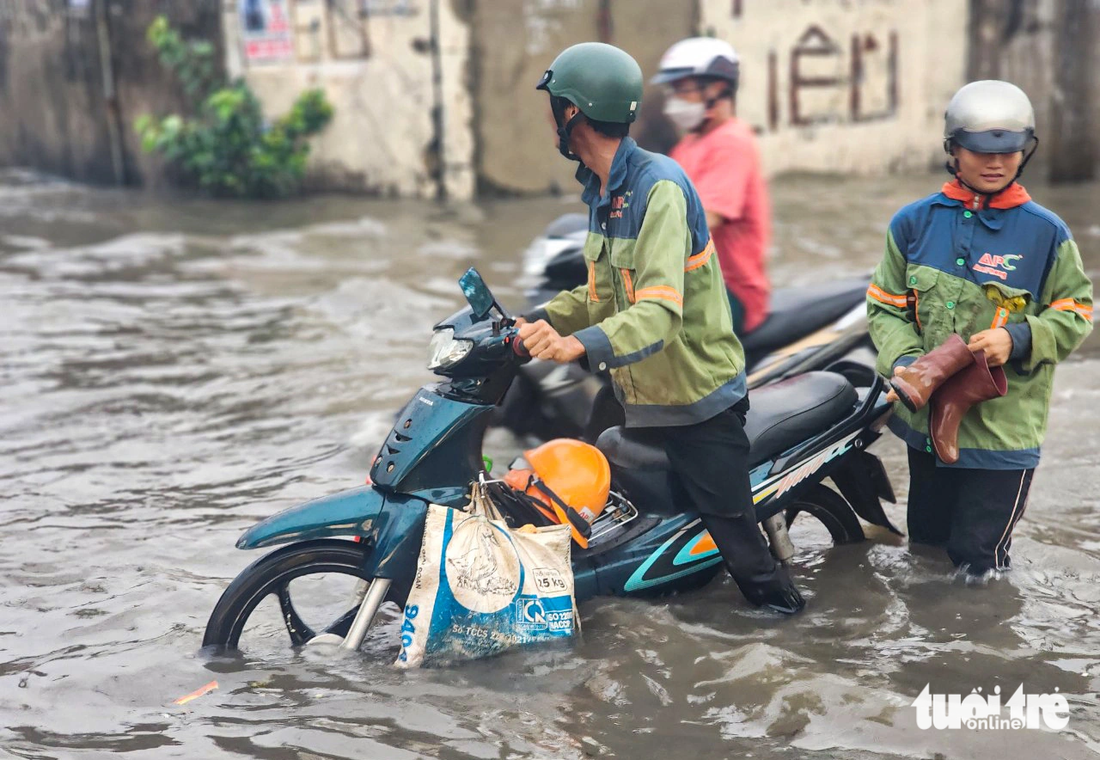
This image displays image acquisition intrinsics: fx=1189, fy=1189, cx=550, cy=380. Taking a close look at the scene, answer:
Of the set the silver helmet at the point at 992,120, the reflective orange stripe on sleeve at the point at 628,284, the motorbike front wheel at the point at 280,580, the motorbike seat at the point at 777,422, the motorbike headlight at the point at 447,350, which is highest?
the silver helmet at the point at 992,120

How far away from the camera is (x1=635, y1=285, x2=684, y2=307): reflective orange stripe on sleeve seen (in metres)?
3.16

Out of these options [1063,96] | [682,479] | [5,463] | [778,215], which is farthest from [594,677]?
[1063,96]

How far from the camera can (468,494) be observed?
344cm

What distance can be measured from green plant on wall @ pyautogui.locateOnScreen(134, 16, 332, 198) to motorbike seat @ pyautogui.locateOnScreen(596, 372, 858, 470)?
28.7ft

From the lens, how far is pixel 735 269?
16.6ft

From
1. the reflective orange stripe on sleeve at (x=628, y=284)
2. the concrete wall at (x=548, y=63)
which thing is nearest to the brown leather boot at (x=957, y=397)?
the reflective orange stripe on sleeve at (x=628, y=284)

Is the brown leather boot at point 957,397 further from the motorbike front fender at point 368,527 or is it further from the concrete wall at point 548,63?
the concrete wall at point 548,63

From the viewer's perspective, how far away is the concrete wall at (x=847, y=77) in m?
11.8

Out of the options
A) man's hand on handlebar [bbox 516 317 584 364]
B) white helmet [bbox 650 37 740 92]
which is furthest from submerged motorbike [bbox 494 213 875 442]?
man's hand on handlebar [bbox 516 317 584 364]

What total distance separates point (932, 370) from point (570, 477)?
1.10 metres

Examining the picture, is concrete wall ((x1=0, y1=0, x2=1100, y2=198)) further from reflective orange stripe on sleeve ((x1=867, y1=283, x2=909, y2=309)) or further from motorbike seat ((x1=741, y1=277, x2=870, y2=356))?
reflective orange stripe on sleeve ((x1=867, y1=283, x2=909, y2=309))

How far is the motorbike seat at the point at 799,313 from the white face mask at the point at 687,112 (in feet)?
3.00

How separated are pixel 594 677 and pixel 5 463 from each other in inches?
131

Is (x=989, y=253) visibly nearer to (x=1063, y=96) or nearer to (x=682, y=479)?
(x=682, y=479)
